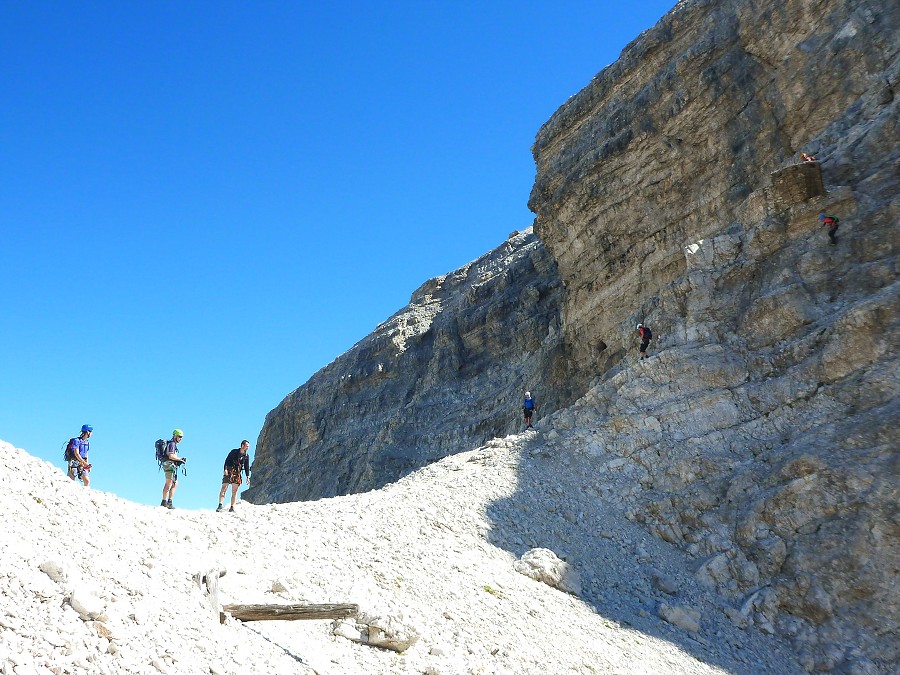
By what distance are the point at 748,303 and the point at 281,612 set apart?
707 inches

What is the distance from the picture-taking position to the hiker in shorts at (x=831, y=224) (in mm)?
20703

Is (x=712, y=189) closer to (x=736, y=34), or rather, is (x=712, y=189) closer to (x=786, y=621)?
(x=736, y=34)

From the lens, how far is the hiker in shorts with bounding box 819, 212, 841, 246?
2070cm

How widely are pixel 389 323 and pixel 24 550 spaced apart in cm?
6782

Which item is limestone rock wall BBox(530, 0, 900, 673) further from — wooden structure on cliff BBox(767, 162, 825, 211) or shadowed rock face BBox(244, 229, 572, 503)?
shadowed rock face BBox(244, 229, 572, 503)

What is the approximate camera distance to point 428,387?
56500 mm

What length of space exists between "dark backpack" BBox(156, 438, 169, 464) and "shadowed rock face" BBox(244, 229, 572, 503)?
2614cm

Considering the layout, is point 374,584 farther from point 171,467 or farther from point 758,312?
point 758,312

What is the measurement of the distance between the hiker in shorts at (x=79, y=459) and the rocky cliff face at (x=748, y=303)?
43.6ft

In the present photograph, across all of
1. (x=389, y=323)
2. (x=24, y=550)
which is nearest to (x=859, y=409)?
(x=24, y=550)

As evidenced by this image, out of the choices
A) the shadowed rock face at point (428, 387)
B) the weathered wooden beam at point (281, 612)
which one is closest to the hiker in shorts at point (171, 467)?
the weathered wooden beam at point (281, 612)

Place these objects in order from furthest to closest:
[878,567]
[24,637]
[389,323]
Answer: [389,323] → [878,567] → [24,637]

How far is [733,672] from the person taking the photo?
12.8 meters

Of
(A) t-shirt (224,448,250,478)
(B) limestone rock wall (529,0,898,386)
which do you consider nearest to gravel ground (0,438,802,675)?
(A) t-shirt (224,448,250,478)
